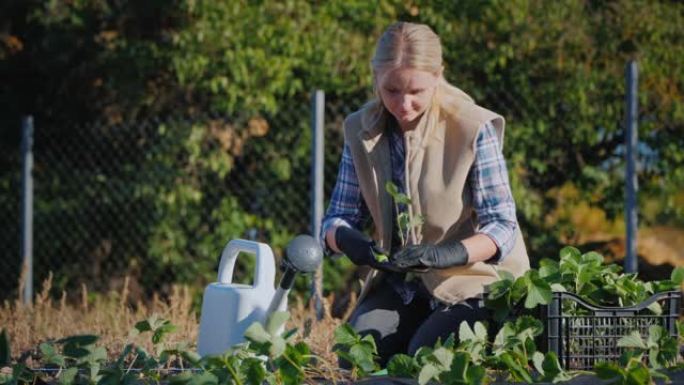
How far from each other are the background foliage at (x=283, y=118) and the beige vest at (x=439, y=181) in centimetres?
300

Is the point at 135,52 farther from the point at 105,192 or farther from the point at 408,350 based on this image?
the point at 408,350

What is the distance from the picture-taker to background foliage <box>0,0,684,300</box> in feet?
21.9

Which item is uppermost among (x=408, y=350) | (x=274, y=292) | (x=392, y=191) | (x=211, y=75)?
(x=211, y=75)

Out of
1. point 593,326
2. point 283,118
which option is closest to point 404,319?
point 593,326

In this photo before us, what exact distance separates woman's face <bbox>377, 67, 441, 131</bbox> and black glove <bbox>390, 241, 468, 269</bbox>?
46 centimetres

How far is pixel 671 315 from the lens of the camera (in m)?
2.85

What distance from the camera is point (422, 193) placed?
3572 mm

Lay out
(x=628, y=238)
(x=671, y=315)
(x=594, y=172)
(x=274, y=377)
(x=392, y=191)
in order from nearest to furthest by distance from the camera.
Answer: (x=274, y=377) → (x=671, y=315) → (x=392, y=191) → (x=628, y=238) → (x=594, y=172)

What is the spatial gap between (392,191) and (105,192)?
4.26 meters

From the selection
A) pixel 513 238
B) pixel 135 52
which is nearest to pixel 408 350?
pixel 513 238

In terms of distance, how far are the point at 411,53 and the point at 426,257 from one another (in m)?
0.64

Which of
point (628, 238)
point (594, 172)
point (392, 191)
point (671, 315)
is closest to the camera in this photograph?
point (671, 315)

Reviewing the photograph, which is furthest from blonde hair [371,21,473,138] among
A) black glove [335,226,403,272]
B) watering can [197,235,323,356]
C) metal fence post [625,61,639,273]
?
metal fence post [625,61,639,273]

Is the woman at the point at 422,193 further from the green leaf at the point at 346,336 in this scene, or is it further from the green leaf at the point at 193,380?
the green leaf at the point at 193,380
